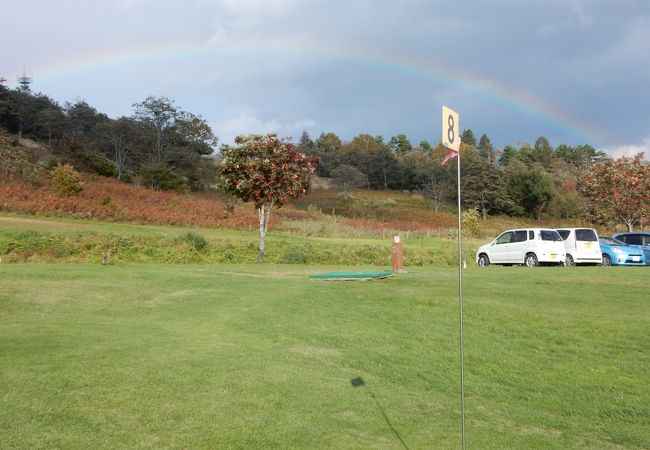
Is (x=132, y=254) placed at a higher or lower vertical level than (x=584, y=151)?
lower

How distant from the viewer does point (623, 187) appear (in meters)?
42.8

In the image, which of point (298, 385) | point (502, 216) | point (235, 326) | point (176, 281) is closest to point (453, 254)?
point (176, 281)

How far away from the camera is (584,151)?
136625mm

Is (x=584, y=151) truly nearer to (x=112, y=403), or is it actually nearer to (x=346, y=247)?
(x=346, y=247)

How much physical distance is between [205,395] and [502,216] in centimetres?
7909

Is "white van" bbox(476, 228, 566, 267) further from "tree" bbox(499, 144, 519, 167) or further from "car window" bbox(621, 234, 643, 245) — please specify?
"tree" bbox(499, 144, 519, 167)

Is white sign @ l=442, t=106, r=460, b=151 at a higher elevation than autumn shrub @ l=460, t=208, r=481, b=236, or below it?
below

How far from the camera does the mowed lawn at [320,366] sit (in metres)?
6.20

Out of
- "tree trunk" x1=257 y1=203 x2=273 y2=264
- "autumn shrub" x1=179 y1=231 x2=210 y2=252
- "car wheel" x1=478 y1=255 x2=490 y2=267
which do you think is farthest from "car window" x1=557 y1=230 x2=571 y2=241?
"autumn shrub" x1=179 y1=231 x2=210 y2=252

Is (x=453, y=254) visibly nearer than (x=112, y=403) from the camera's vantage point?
No

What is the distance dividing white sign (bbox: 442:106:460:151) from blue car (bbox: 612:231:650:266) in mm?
25044

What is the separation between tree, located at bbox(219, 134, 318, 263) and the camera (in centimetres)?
2642

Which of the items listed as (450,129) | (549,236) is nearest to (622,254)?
(549,236)

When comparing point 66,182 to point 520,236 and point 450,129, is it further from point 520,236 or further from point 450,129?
point 450,129
